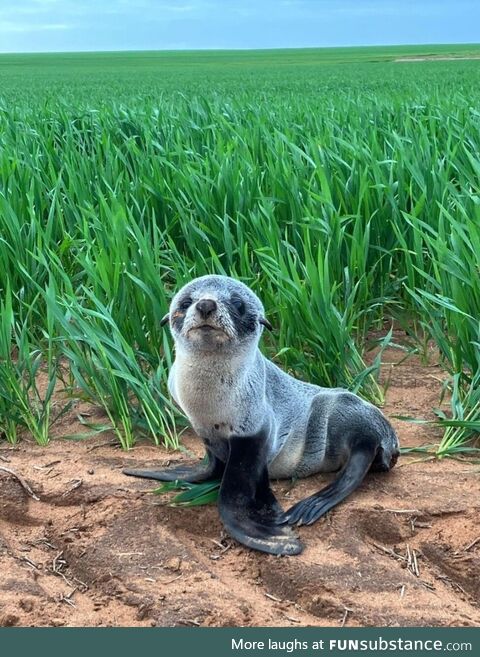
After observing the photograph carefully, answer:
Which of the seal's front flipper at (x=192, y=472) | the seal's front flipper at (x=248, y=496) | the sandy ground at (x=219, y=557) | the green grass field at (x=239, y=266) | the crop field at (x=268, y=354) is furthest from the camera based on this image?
the green grass field at (x=239, y=266)

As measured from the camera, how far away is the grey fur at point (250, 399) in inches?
93.3

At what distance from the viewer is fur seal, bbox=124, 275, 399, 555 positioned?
2.39 meters

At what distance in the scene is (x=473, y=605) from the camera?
2.35m

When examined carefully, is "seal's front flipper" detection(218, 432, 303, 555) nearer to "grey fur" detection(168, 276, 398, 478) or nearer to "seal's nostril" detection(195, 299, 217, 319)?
"grey fur" detection(168, 276, 398, 478)

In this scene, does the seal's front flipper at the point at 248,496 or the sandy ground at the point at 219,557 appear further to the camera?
the seal's front flipper at the point at 248,496

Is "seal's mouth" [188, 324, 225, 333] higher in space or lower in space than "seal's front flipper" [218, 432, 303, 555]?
higher

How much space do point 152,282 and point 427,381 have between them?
1243 mm

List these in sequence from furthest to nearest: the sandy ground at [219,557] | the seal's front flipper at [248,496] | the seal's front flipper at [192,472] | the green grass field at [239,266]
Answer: the green grass field at [239,266] < the seal's front flipper at [192,472] < the seal's front flipper at [248,496] < the sandy ground at [219,557]

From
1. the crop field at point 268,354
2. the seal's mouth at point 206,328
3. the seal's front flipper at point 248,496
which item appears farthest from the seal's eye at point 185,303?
the crop field at point 268,354

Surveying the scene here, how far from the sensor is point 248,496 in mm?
2529

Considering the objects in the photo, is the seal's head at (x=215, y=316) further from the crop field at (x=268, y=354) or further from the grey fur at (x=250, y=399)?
the crop field at (x=268, y=354)

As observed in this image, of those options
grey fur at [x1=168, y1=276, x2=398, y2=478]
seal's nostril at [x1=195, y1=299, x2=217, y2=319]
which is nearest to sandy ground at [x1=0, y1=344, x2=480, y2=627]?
grey fur at [x1=168, y1=276, x2=398, y2=478]

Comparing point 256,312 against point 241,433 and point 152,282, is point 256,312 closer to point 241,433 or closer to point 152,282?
point 241,433

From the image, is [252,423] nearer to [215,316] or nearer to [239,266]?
[215,316]
